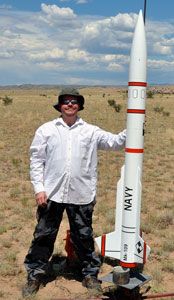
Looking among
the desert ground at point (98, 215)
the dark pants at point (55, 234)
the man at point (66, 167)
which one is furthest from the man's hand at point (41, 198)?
the desert ground at point (98, 215)

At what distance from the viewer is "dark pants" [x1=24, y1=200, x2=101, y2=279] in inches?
235

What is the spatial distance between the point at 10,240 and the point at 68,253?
167 centimetres

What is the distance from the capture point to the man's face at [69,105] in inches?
229

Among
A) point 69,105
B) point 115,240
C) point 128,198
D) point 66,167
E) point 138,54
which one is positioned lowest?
point 115,240

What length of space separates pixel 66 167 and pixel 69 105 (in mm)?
767

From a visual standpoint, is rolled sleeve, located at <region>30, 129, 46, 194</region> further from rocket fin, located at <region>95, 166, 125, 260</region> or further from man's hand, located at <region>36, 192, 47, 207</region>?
rocket fin, located at <region>95, 166, 125, 260</region>

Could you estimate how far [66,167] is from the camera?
5.82 metres

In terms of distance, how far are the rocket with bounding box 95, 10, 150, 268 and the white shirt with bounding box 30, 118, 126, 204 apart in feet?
1.65

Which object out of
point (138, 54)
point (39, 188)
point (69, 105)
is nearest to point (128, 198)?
point (39, 188)

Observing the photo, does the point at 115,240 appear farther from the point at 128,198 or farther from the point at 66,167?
the point at 66,167

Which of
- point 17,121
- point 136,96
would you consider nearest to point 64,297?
point 136,96

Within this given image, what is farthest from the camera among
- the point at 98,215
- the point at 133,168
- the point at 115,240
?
the point at 98,215

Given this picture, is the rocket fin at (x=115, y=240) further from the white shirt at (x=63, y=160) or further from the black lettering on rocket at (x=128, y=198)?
the white shirt at (x=63, y=160)

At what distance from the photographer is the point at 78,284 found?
6625 millimetres
